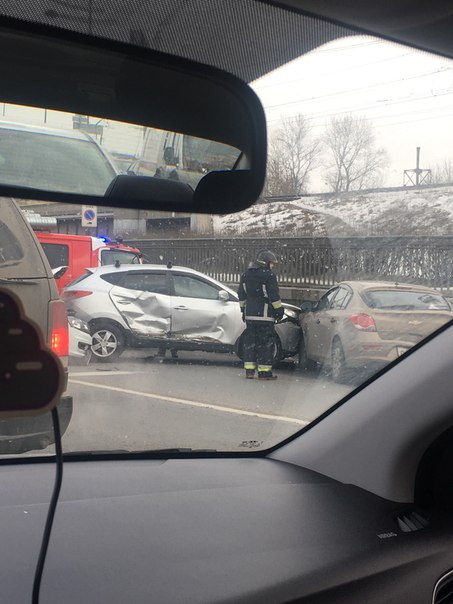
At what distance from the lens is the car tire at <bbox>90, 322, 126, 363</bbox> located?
4.17 meters

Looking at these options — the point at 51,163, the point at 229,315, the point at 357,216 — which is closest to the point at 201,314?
the point at 229,315

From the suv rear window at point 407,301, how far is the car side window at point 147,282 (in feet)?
4.08

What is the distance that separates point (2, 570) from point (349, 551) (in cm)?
114

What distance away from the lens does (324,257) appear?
641cm

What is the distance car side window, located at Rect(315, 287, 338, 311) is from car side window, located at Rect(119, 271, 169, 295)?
115 cm

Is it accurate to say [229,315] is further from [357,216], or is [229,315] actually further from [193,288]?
[357,216]

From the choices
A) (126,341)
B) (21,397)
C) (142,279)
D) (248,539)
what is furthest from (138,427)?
(21,397)

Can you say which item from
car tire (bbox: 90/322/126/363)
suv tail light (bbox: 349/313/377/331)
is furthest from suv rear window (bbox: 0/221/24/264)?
suv tail light (bbox: 349/313/377/331)

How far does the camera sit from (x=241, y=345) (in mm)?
4734

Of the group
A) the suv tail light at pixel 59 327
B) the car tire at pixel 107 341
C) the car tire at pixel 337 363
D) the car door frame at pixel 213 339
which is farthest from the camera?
the car door frame at pixel 213 339

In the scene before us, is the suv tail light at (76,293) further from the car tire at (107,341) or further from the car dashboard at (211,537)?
the car dashboard at (211,537)

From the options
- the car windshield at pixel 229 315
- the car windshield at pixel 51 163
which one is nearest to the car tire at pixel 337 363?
the car windshield at pixel 229 315

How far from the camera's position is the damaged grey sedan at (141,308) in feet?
13.7

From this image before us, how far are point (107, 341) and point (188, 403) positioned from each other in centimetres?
61
